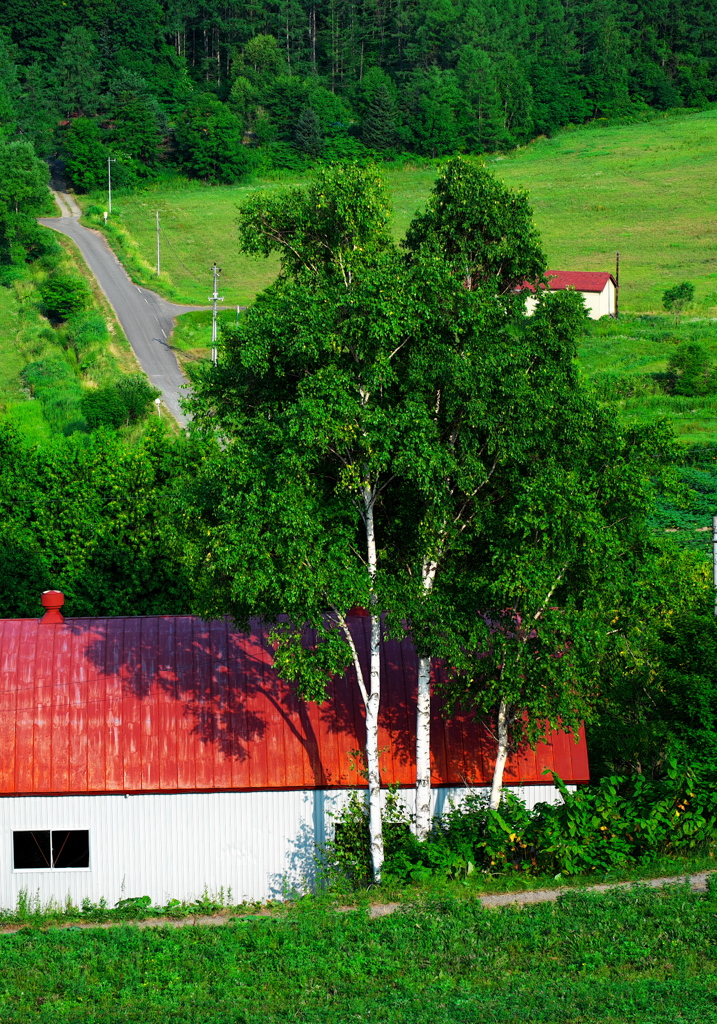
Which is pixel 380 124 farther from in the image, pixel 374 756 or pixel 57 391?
pixel 374 756

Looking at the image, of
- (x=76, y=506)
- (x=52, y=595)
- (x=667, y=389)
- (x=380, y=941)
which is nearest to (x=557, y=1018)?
(x=380, y=941)

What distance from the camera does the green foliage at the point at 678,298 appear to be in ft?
259

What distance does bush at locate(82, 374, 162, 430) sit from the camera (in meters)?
53.5

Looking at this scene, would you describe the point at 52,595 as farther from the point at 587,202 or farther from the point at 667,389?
the point at 587,202

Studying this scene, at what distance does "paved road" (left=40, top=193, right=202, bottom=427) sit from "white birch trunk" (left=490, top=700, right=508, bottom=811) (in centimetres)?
3745

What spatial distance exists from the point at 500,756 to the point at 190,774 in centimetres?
527

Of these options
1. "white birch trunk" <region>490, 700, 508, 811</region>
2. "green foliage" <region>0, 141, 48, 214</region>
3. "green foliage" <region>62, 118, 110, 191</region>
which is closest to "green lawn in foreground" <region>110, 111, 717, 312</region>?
"green foliage" <region>62, 118, 110, 191</region>

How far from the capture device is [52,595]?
22562 millimetres

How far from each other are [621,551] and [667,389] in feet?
150

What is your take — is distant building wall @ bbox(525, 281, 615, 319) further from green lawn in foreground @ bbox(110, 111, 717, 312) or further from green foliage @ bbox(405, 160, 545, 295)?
green foliage @ bbox(405, 160, 545, 295)

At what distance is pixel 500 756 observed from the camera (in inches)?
755

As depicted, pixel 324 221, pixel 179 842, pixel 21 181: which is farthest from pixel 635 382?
pixel 21 181

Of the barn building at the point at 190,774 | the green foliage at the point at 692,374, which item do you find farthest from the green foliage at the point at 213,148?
the barn building at the point at 190,774

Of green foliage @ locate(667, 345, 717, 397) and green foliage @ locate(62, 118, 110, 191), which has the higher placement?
green foliage @ locate(62, 118, 110, 191)
